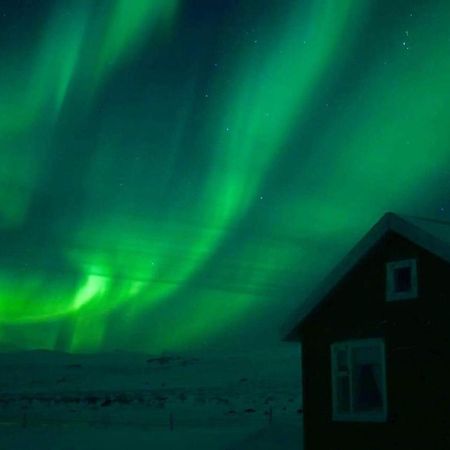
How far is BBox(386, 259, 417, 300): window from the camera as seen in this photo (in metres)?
17.0

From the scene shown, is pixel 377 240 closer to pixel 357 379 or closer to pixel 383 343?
pixel 383 343

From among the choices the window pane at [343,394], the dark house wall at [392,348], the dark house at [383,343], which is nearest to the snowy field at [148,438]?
the dark house wall at [392,348]

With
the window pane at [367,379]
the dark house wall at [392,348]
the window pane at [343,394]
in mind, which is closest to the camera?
the dark house wall at [392,348]

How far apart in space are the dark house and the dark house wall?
2cm

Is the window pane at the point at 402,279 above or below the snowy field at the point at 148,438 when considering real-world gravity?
above

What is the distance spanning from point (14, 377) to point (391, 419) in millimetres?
175043

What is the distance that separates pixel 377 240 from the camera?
17938 millimetres

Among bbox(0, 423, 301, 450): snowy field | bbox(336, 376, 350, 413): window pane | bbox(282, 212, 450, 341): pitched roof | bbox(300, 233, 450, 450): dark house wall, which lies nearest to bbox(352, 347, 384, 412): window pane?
bbox(336, 376, 350, 413): window pane

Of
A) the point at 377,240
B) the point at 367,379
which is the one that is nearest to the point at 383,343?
the point at 367,379

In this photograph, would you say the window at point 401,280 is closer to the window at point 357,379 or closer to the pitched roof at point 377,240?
the pitched roof at point 377,240

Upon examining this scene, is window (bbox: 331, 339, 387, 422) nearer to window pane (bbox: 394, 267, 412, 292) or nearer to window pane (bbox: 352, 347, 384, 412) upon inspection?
window pane (bbox: 352, 347, 384, 412)

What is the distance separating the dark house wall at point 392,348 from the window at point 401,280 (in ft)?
0.44

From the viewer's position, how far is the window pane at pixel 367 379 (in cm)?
1820

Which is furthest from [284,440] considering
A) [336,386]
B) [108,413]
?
[108,413]
